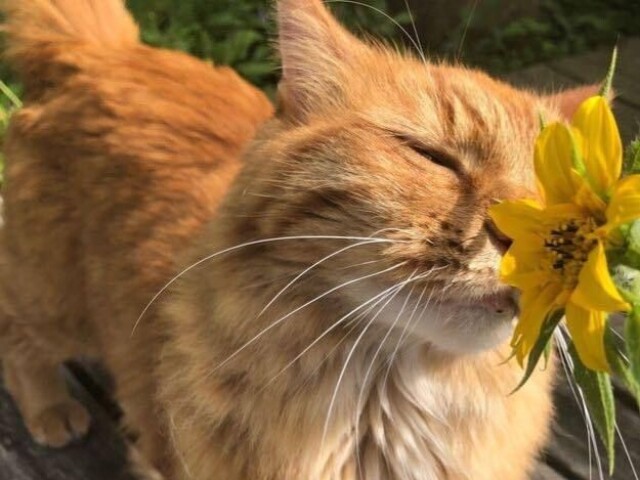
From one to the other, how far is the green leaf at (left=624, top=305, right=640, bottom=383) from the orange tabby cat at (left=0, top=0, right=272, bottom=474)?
1.00m

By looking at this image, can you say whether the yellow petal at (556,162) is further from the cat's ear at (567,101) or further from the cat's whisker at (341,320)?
the cat's ear at (567,101)

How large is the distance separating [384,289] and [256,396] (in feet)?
1.04

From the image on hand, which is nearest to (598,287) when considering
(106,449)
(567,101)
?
(567,101)

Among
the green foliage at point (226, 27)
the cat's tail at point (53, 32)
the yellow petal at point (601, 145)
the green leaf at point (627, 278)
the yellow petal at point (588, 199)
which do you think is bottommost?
the green foliage at point (226, 27)

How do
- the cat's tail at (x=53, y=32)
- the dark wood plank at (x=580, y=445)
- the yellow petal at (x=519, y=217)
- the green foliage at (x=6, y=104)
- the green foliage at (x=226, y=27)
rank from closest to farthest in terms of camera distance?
the yellow petal at (x=519, y=217) < the cat's tail at (x=53, y=32) < the dark wood plank at (x=580, y=445) < the green foliage at (x=6, y=104) < the green foliage at (x=226, y=27)

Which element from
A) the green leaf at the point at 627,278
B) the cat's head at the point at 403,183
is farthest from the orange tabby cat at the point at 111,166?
the green leaf at the point at 627,278

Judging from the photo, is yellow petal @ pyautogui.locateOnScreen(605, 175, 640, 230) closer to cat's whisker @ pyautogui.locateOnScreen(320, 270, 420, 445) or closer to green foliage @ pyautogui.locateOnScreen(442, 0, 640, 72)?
cat's whisker @ pyautogui.locateOnScreen(320, 270, 420, 445)

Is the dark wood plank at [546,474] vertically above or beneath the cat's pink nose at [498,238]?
beneath

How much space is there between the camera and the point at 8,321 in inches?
78.6

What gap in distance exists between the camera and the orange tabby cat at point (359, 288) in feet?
3.41

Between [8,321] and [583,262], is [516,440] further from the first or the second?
[8,321]

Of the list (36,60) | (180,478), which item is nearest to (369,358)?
(180,478)

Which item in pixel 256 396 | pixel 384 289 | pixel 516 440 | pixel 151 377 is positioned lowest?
pixel 516 440

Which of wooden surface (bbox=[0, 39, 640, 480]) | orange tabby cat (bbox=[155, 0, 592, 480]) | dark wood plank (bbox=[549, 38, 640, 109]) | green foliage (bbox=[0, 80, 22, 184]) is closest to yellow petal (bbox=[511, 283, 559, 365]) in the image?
orange tabby cat (bbox=[155, 0, 592, 480])
